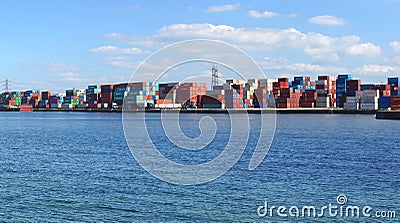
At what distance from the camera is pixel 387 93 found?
129m

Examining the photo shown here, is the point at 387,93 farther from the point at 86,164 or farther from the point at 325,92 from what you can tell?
the point at 86,164

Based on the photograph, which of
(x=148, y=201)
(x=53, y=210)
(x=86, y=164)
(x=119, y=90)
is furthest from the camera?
(x=119, y=90)

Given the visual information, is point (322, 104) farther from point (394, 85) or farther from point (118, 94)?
point (118, 94)

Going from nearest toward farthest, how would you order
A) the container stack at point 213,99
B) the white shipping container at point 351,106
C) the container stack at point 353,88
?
the white shipping container at point 351,106
the container stack at point 353,88
the container stack at point 213,99

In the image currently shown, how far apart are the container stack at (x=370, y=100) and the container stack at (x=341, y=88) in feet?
36.5

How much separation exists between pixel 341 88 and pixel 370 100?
15.1 metres

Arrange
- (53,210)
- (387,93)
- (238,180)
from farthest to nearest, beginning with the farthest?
(387,93)
(238,180)
(53,210)

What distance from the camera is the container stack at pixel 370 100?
410 ft

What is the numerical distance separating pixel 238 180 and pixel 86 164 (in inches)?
351

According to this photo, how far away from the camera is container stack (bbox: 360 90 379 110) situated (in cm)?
12488

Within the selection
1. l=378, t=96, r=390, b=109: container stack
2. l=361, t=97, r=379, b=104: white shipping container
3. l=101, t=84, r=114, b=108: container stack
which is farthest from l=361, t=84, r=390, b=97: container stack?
l=101, t=84, r=114, b=108: container stack

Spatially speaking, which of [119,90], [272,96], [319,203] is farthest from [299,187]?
[119,90]

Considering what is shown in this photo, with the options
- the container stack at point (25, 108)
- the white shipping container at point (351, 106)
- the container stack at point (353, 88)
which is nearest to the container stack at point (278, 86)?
the container stack at point (353, 88)

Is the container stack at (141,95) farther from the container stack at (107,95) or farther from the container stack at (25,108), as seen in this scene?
the container stack at (25,108)
